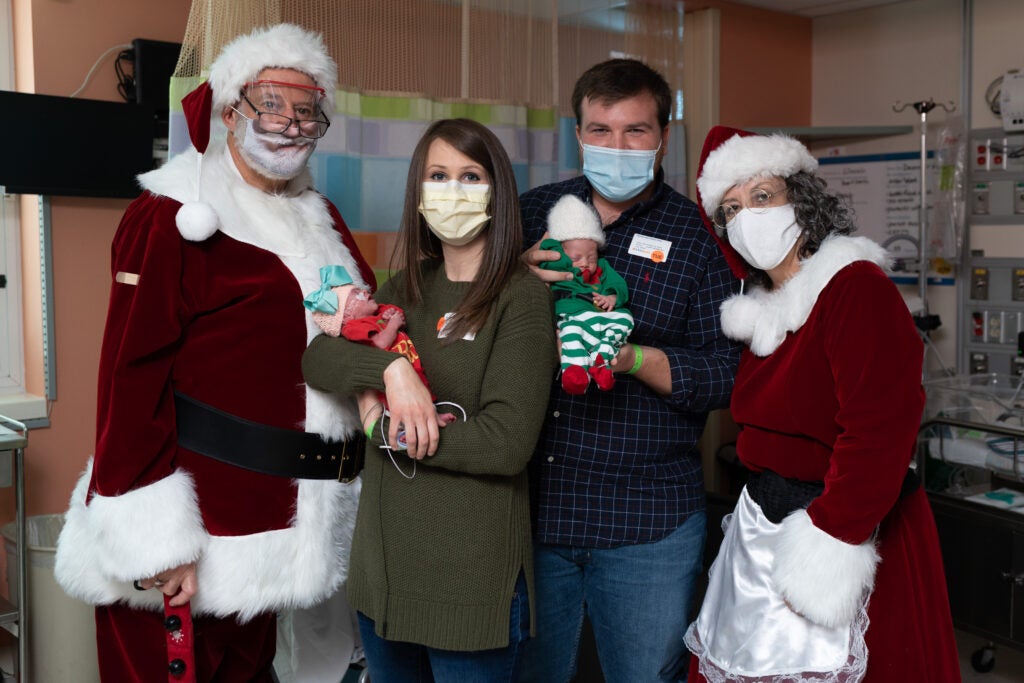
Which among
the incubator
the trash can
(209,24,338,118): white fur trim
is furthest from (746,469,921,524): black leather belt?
the trash can

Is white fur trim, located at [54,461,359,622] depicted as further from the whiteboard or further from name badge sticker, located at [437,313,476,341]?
the whiteboard

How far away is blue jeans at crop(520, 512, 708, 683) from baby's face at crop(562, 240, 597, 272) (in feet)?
1.91

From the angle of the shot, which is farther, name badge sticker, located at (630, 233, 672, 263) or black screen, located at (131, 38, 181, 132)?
black screen, located at (131, 38, 181, 132)

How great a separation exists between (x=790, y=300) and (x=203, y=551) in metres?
1.28

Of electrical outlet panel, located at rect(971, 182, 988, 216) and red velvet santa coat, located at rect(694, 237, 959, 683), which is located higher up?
electrical outlet panel, located at rect(971, 182, 988, 216)

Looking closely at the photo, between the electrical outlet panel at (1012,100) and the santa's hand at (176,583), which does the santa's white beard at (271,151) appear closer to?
the santa's hand at (176,583)

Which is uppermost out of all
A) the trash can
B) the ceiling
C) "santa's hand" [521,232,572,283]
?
the ceiling

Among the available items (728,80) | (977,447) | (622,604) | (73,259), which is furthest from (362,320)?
(728,80)

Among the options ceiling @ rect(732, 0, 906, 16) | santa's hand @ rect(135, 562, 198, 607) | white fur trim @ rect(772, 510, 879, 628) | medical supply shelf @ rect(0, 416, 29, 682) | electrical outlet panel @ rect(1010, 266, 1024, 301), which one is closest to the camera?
white fur trim @ rect(772, 510, 879, 628)

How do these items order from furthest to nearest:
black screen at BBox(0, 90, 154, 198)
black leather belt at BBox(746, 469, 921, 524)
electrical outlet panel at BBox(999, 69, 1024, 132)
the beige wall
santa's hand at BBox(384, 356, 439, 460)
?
electrical outlet panel at BBox(999, 69, 1024, 132) < the beige wall < black screen at BBox(0, 90, 154, 198) < black leather belt at BBox(746, 469, 921, 524) < santa's hand at BBox(384, 356, 439, 460)

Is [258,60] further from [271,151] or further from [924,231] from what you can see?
[924,231]

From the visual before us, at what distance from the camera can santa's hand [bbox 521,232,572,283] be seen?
1.81m

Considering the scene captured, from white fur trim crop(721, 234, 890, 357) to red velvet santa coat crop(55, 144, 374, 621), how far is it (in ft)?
2.80

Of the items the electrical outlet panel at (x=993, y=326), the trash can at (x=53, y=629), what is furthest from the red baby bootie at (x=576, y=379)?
the electrical outlet panel at (x=993, y=326)
